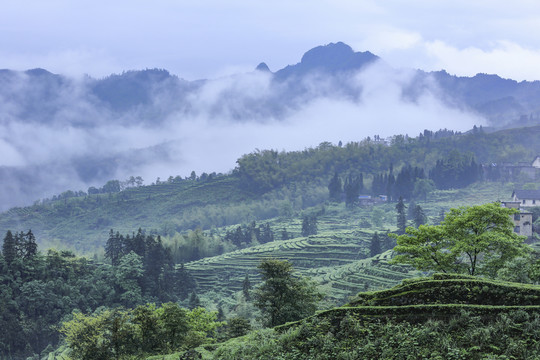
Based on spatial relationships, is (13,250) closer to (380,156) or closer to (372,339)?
(372,339)

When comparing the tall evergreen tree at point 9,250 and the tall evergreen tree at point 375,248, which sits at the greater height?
the tall evergreen tree at point 9,250

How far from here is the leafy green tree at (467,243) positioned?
25.7 m

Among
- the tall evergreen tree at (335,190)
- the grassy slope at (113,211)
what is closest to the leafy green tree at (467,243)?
the grassy slope at (113,211)

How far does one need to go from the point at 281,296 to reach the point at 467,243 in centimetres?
1010

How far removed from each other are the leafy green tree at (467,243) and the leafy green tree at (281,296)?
5649 mm

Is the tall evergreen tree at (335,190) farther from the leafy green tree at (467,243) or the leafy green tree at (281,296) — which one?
the leafy green tree at (467,243)

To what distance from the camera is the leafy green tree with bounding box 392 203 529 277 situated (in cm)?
2573

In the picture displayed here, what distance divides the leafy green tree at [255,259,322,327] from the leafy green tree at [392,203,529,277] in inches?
222

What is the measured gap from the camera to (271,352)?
49.2ft

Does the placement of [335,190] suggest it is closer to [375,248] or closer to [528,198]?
[528,198]

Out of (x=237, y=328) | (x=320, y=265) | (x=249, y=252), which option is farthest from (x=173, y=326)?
(x=249, y=252)

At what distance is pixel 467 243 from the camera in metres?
26.2

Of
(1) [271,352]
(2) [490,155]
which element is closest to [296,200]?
(2) [490,155]

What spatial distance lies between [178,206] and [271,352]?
4840 inches
